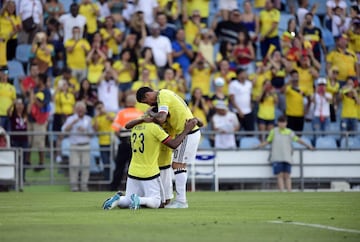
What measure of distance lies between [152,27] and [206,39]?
160 centimetres

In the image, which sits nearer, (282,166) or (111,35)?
(282,166)

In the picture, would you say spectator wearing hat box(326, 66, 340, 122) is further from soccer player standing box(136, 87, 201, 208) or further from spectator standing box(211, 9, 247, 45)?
soccer player standing box(136, 87, 201, 208)

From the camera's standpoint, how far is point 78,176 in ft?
88.0

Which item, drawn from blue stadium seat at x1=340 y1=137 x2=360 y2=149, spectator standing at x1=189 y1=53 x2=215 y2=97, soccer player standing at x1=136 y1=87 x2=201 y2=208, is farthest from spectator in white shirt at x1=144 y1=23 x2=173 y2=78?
soccer player standing at x1=136 y1=87 x2=201 y2=208

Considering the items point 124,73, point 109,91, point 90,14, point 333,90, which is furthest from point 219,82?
point 90,14

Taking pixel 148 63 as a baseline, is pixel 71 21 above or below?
above

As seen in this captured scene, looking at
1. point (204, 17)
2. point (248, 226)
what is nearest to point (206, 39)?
point (204, 17)

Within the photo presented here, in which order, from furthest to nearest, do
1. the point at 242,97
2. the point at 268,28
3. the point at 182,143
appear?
the point at 268,28 → the point at 242,97 → the point at 182,143

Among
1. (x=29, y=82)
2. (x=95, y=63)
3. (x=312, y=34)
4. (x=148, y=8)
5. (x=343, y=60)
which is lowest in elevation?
(x=29, y=82)

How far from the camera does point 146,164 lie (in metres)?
15.8

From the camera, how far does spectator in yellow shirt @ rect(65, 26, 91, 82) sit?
92.0ft

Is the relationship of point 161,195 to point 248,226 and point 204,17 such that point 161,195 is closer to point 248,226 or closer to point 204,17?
point 248,226

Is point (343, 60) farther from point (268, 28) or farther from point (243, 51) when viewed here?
point (243, 51)

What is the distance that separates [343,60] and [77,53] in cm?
768
